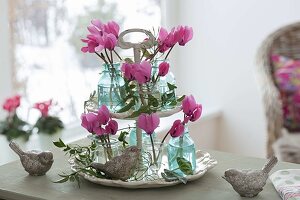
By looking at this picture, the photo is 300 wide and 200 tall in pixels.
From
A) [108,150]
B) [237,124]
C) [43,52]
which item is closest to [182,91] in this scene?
[237,124]

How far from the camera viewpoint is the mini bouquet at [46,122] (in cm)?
226

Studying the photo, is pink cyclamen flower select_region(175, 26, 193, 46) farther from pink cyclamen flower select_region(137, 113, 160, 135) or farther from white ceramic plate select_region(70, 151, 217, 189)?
white ceramic plate select_region(70, 151, 217, 189)

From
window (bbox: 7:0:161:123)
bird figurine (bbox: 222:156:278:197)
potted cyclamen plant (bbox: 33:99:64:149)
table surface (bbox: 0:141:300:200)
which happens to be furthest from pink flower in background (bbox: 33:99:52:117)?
bird figurine (bbox: 222:156:278:197)

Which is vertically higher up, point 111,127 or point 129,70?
point 129,70

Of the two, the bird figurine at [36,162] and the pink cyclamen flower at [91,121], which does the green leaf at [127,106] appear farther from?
the bird figurine at [36,162]

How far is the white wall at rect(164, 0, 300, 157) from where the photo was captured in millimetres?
3287

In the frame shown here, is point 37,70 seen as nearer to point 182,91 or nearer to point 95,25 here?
point 182,91

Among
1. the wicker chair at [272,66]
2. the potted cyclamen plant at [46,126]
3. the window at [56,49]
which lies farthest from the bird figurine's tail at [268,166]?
the window at [56,49]

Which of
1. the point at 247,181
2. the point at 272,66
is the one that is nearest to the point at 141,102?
the point at 247,181

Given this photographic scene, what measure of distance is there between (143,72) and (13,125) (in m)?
0.95

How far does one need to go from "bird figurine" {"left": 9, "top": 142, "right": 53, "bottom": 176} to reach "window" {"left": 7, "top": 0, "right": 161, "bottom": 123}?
41.7 inches

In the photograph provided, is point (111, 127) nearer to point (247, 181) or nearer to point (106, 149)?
point (106, 149)

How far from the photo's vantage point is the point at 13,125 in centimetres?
227

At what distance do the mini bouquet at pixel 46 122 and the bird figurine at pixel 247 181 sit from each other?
3.06ft
